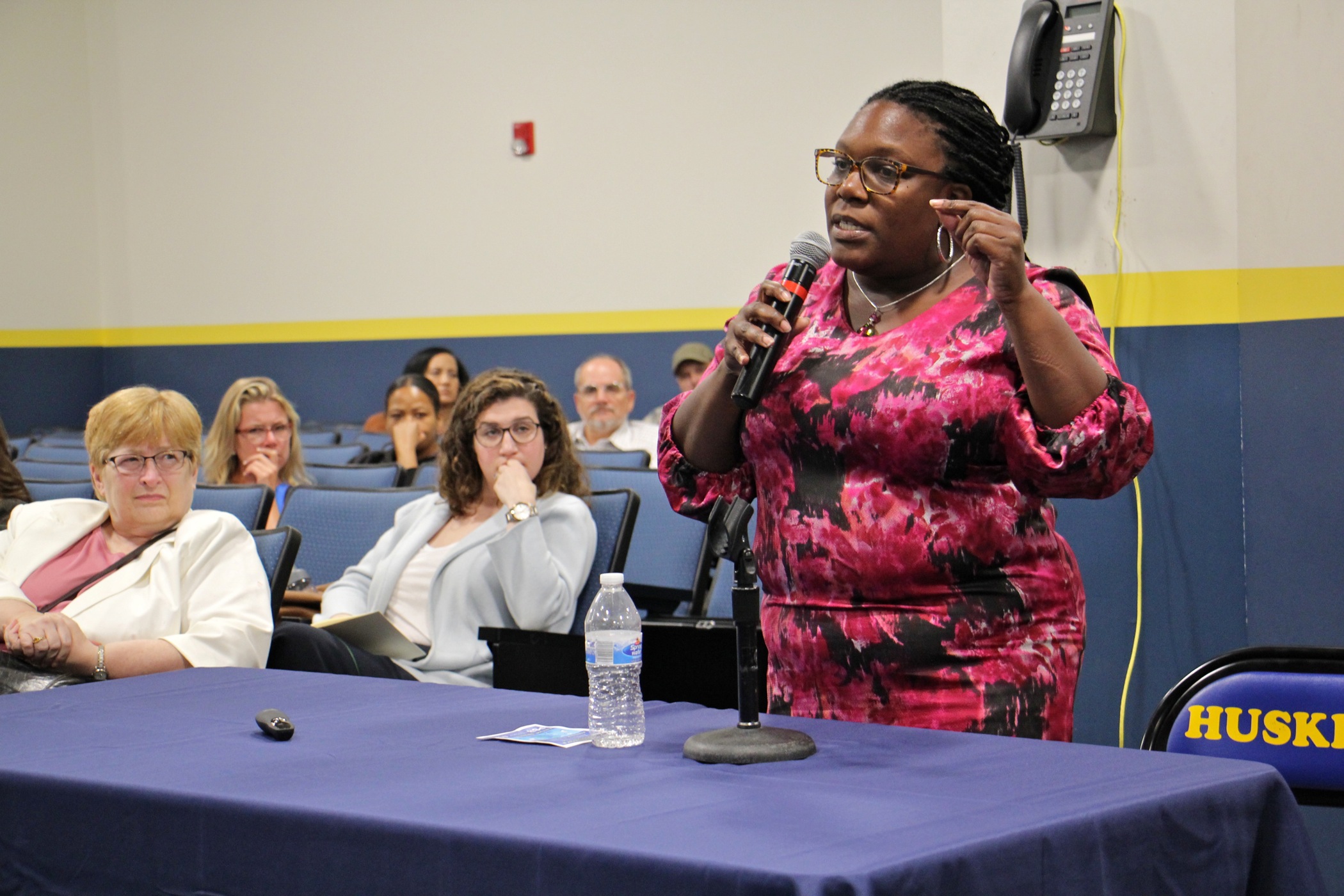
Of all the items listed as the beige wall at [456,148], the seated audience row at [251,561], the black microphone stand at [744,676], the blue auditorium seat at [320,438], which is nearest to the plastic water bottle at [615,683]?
the black microphone stand at [744,676]

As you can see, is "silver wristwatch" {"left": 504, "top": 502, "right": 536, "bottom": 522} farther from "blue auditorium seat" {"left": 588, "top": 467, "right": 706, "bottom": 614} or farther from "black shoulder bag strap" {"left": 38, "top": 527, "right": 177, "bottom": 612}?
"black shoulder bag strap" {"left": 38, "top": 527, "right": 177, "bottom": 612}

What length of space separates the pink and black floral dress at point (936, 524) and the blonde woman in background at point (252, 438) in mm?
2929

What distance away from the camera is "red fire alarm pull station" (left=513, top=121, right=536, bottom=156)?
25.4 feet

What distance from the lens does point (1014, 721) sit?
1700 millimetres

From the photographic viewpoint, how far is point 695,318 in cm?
730

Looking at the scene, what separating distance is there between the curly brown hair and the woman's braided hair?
5.07 feet

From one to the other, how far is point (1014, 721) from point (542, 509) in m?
1.60

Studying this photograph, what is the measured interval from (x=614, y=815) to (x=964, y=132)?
1.00 metres

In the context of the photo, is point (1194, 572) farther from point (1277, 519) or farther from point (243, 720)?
point (243, 720)

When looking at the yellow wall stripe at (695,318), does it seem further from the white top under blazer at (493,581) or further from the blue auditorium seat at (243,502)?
the blue auditorium seat at (243,502)

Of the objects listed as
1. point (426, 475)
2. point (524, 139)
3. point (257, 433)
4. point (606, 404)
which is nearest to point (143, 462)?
point (426, 475)

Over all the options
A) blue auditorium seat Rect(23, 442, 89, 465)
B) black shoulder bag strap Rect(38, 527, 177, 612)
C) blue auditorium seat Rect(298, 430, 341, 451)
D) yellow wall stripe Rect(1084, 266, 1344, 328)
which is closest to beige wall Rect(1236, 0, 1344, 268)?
yellow wall stripe Rect(1084, 266, 1344, 328)

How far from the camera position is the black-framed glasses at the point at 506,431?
10.5 feet

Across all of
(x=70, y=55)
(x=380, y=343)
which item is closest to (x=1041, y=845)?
(x=380, y=343)
